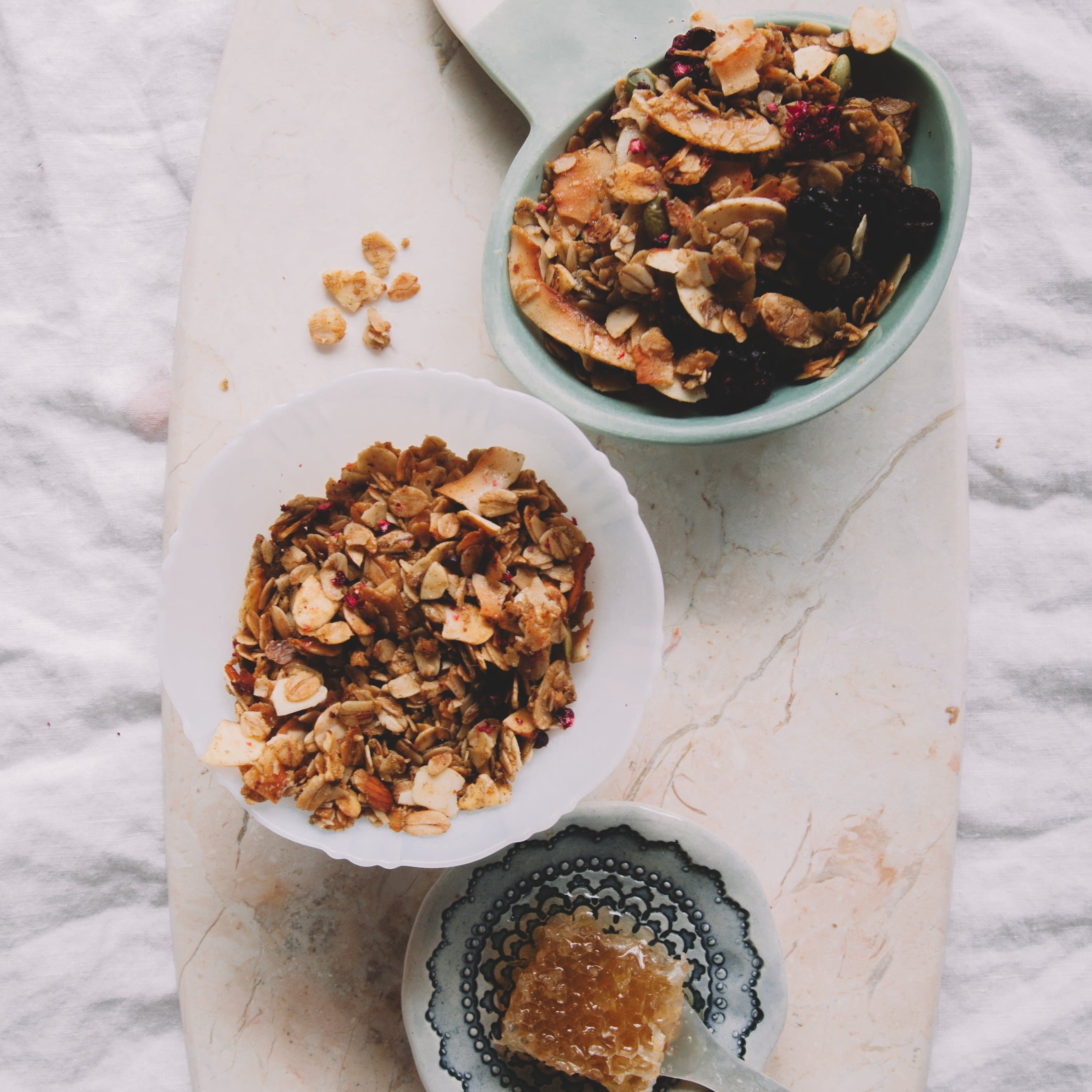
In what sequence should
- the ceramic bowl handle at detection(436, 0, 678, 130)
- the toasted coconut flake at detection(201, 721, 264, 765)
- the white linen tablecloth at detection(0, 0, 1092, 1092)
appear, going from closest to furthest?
the toasted coconut flake at detection(201, 721, 264, 765) → the ceramic bowl handle at detection(436, 0, 678, 130) → the white linen tablecloth at detection(0, 0, 1092, 1092)

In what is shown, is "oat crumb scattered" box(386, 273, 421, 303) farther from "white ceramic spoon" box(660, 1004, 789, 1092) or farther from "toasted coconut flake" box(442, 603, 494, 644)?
"white ceramic spoon" box(660, 1004, 789, 1092)

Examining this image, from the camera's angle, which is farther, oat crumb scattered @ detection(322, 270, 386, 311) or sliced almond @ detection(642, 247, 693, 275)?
oat crumb scattered @ detection(322, 270, 386, 311)

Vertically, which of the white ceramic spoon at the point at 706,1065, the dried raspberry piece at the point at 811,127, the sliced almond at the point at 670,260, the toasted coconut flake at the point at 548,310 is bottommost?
the white ceramic spoon at the point at 706,1065

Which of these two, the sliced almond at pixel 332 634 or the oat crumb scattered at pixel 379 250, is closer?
the sliced almond at pixel 332 634

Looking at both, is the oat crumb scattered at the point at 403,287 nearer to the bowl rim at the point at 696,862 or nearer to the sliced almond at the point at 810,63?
the sliced almond at the point at 810,63

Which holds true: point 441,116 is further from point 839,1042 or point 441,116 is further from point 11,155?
point 839,1042

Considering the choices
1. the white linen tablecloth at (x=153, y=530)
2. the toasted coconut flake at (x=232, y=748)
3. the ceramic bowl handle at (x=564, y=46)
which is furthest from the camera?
the white linen tablecloth at (x=153, y=530)

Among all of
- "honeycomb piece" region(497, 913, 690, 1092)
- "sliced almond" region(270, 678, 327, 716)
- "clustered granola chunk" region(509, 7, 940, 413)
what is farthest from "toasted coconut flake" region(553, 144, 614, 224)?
"honeycomb piece" region(497, 913, 690, 1092)

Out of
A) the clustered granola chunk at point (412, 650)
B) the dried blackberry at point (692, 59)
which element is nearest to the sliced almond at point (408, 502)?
the clustered granola chunk at point (412, 650)
